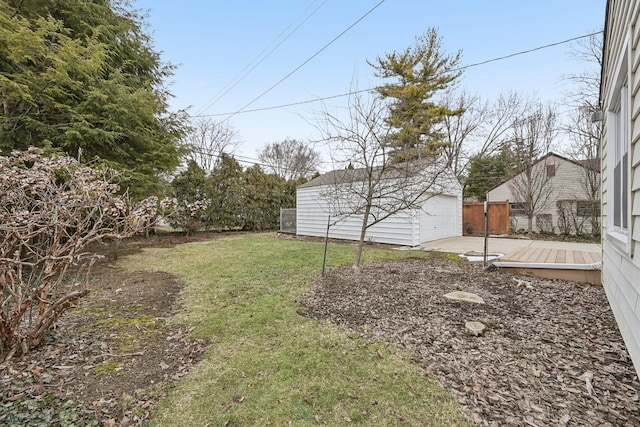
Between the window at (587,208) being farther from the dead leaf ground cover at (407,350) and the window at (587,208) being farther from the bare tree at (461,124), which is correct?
the dead leaf ground cover at (407,350)

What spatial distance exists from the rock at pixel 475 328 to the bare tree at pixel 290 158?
2147 centimetres

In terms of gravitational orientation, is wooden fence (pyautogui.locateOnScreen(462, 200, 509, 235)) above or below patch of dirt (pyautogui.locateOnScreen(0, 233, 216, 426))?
above

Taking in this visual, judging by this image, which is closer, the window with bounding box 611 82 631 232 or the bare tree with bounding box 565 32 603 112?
the window with bounding box 611 82 631 232

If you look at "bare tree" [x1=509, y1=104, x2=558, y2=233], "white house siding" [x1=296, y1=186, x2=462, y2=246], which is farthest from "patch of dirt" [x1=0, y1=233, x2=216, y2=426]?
"bare tree" [x1=509, y1=104, x2=558, y2=233]

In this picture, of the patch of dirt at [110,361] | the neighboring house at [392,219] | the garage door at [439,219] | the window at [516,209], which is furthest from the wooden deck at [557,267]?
the window at [516,209]

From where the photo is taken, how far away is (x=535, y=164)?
1195 centimetres

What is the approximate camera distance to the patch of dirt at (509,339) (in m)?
1.74

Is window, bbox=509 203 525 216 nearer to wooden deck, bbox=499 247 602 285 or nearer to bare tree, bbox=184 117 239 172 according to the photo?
wooden deck, bbox=499 247 602 285

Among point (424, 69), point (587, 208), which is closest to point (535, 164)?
point (587, 208)

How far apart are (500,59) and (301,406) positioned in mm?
8739

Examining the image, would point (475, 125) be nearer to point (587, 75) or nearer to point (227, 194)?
point (587, 75)

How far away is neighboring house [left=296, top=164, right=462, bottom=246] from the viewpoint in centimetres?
860

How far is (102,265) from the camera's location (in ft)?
21.0

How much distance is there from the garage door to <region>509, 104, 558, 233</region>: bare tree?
139 inches
